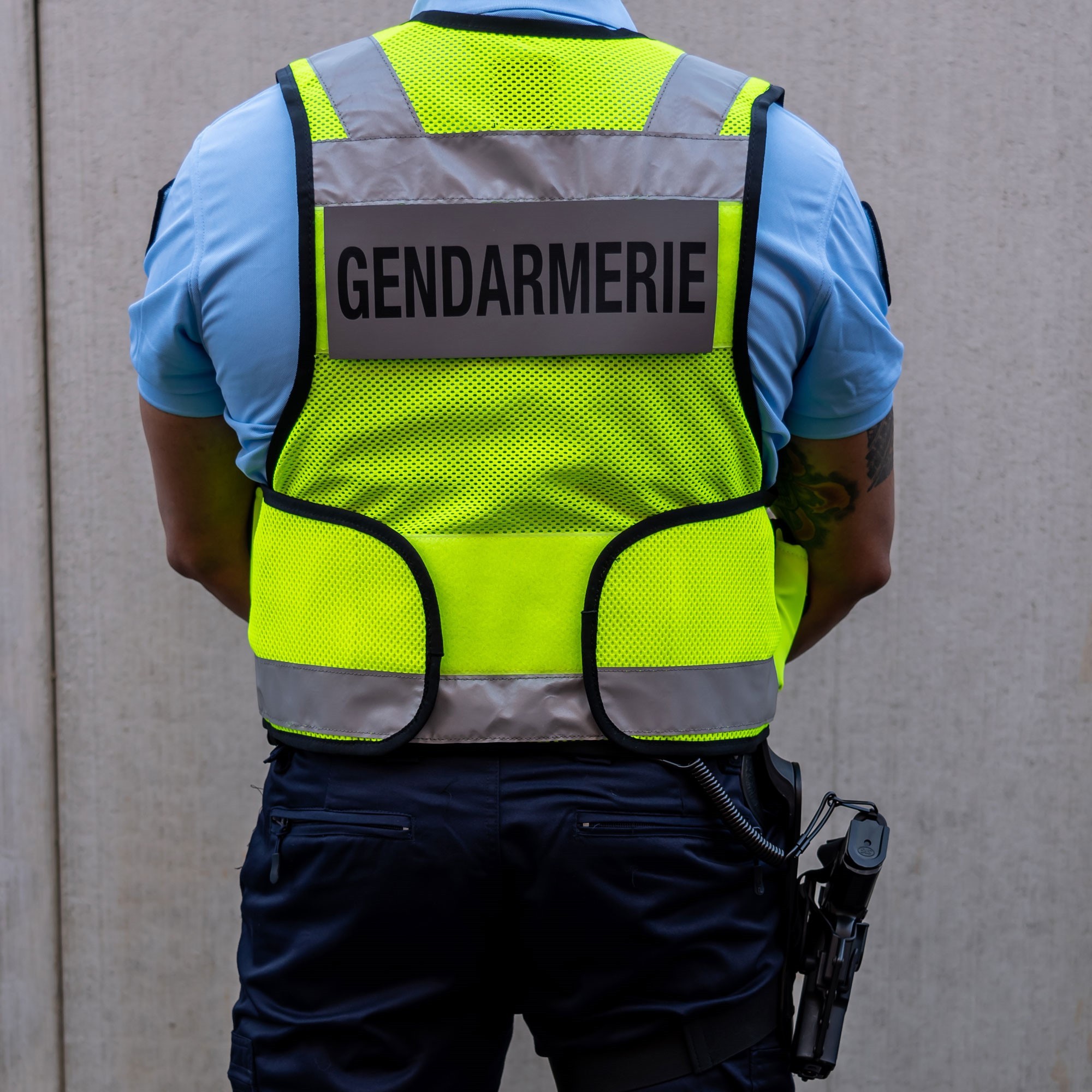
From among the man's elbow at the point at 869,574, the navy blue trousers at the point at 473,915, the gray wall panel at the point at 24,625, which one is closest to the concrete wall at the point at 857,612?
the gray wall panel at the point at 24,625

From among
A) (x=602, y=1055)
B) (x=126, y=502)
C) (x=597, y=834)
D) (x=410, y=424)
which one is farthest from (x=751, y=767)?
(x=126, y=502)

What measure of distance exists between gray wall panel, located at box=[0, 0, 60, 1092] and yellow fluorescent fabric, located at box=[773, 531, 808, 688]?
1.27 meters

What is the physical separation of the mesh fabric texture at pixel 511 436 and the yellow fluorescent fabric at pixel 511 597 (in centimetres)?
2

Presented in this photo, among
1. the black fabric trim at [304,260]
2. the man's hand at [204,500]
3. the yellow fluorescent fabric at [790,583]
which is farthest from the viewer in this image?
the yellow fluorescent fabric at [790,583]

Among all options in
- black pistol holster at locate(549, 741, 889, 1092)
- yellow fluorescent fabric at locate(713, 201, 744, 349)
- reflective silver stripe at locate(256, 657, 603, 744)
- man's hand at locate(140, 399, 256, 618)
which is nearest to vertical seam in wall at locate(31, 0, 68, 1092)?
man's hand at locate(140, 399, 256, 618)

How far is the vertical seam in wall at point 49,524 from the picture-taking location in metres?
1.84

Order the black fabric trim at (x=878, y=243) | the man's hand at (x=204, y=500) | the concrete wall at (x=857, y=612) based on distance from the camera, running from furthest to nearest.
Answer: the concrete wall at (x=857, y=612) → the man's hand at (x=204, y=500) → the black fabric trim at (x=878, y=243)

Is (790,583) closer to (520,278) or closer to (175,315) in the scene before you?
(520,278)

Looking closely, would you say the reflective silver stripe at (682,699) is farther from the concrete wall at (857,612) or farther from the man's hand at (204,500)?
the concrete wall at (857,612)

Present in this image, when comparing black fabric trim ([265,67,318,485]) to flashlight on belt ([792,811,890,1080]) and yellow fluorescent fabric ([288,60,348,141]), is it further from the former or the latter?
flashlight on belt ([792,811,890,1080])

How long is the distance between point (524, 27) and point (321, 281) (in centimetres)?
29

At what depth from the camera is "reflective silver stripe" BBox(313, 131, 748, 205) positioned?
101 centimetres

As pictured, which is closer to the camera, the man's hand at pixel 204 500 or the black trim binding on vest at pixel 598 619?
the black trim binding on vest at pixel 598 619

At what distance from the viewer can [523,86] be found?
101 centimetres
